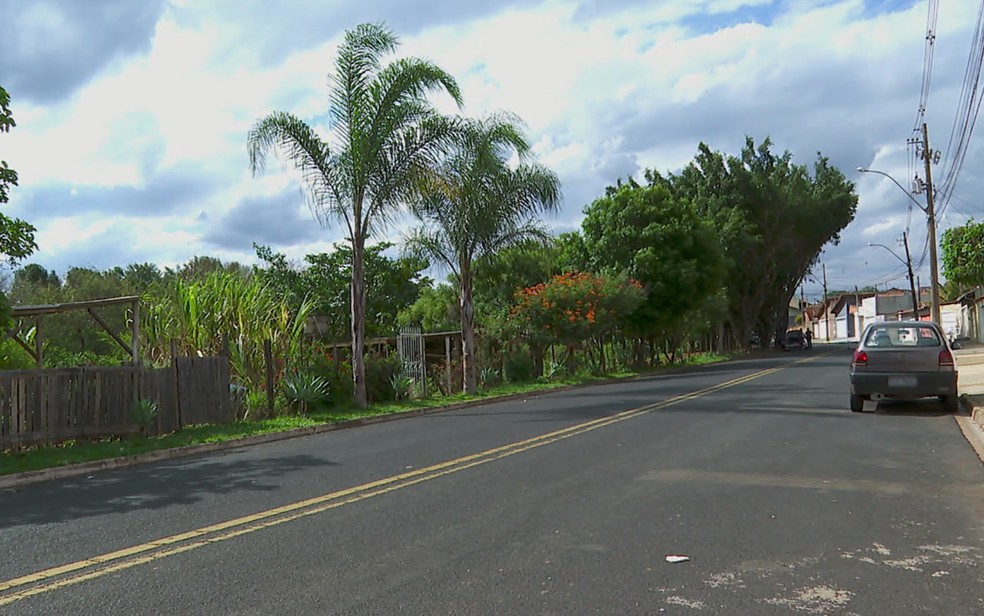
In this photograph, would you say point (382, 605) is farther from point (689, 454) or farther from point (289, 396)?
point (289, 396)


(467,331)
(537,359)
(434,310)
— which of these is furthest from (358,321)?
(434,310)

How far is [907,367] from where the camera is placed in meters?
14.8

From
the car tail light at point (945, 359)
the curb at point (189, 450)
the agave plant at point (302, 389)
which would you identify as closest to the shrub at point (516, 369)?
the curb at point (189, 450)

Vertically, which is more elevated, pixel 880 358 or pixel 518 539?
pixel 880 358

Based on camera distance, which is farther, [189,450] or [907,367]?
[907,367]

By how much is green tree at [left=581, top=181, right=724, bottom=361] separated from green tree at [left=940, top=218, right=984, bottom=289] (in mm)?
→ 11339

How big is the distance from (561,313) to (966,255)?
14.3 metres

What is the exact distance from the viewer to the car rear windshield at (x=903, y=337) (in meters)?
15.1

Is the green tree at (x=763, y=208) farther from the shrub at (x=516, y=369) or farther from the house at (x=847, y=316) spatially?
the house at (x=847, y=316)

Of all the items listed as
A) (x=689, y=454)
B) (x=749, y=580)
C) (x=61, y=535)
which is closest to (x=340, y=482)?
(x=61, y=535)

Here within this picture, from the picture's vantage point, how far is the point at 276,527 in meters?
7.18

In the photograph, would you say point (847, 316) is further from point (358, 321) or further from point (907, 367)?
point (907, 367)

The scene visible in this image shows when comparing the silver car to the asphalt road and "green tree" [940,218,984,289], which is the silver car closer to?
the asphalt road

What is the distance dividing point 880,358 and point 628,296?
773 inches
